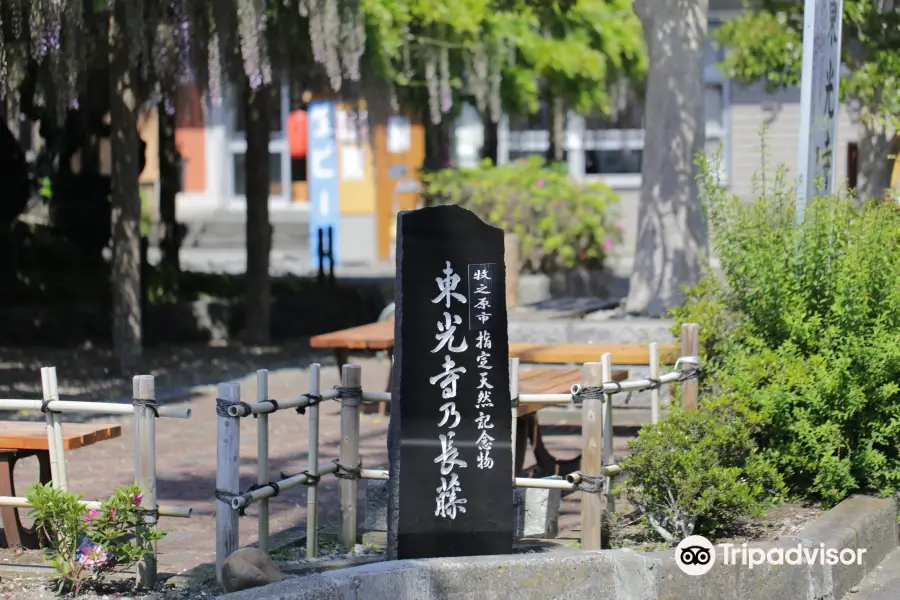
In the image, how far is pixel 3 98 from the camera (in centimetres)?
1298

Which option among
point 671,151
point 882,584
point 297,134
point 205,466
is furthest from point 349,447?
point 297,134

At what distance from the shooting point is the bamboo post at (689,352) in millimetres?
8383

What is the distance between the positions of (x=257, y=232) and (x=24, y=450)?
10.2 metres

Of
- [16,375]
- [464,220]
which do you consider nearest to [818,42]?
[464,220]

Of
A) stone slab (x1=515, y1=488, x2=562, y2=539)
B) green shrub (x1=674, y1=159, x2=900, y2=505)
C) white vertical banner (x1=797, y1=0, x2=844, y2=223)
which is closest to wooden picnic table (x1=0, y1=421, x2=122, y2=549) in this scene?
stone slab (x1=515, y1=488, x2=562, y2=539)

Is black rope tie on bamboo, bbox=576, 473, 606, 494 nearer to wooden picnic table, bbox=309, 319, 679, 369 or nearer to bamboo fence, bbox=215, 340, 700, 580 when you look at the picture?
bamboo fence, bbox=215, 340, 700, 580

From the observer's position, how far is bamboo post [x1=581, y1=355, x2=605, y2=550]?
7098mm

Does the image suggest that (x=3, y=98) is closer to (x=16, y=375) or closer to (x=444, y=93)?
(x=16, y=375)

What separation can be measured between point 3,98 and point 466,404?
8.04 metres

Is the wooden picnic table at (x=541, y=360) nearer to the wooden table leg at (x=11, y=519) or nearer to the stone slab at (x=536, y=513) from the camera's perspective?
the stone slab at (x=536, y=513)

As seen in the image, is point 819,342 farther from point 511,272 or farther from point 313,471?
→ point 511,272

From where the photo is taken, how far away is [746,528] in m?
7.65

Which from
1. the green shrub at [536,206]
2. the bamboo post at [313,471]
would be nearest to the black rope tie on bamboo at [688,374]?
the bamboo post at [313,471]

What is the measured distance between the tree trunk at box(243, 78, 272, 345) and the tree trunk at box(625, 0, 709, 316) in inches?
233
